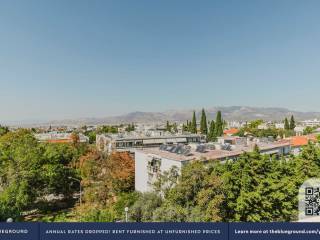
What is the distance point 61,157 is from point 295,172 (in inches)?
631

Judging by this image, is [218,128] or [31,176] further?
[218,128]

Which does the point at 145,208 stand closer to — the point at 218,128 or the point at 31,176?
the point at 31,176

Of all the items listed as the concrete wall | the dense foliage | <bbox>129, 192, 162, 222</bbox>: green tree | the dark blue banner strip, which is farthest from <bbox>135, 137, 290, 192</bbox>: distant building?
the dark blue banner strip

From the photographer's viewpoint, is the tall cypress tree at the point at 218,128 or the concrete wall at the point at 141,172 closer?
the concrete wall at the point at 141,172

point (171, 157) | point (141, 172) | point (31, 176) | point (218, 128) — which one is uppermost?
point (218, 128)

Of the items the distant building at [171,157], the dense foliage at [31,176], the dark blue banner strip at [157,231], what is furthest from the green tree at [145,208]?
the dark blue banner strip at [157,231]

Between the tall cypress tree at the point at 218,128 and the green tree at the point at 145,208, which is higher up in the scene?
the tall cypress tree at the point at 218,128

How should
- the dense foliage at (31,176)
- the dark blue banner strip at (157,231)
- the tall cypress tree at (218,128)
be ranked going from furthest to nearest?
the tall cypress tree at (218,128)
the dense foliage at (31,176)
the dark blue banner strip at (157,231)

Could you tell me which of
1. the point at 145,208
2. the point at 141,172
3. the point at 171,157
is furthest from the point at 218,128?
the point at 145,208

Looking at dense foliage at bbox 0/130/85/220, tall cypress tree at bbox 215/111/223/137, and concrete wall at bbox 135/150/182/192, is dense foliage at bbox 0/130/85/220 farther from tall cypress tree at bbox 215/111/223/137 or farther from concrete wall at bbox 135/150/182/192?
tall cypress tree at bbox 215/111/223/137

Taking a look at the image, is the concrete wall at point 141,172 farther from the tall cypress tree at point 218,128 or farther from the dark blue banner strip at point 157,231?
the tall cypress tree at point 218,128

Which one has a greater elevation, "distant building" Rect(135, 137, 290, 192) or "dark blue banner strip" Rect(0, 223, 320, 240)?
"dark blue banner strip" Rect(0, 223, 320, 240)

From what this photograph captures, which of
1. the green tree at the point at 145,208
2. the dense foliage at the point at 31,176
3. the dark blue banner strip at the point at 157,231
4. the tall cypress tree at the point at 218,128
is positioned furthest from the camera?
the tall cypress tree at the point at 218,128

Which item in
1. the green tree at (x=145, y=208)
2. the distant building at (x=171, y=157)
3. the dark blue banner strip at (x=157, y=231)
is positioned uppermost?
the dark blue banner strip at (x=157, y=231)
